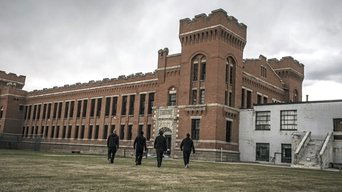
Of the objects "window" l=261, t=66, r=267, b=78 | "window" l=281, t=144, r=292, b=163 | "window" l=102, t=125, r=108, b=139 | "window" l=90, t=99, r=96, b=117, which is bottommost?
"window" l=281, t=144, r=292, b=163

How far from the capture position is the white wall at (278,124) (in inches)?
1236

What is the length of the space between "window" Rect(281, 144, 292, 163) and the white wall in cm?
30

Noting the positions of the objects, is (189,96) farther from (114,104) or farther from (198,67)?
(114,104)

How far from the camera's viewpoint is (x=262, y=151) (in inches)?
1387

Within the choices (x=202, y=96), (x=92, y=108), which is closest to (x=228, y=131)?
(x=202, y=96)

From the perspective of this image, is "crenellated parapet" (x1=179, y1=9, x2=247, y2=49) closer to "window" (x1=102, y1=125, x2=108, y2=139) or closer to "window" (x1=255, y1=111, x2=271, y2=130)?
"window" (x1=255, y1=111, x2=271, y2=130)

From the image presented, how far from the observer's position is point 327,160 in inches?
1138

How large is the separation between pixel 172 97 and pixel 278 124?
1126 centimetres

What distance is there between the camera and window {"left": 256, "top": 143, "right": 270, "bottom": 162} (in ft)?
114

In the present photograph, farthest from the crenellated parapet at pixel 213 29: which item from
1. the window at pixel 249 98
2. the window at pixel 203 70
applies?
the window at pixel 249 98

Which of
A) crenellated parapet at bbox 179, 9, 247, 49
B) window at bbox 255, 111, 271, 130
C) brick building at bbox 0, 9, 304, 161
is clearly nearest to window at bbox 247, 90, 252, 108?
brick building at bbox 0, 9, 304, 161

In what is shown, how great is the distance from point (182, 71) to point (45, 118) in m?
31.7

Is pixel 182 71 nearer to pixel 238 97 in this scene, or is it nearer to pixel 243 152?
pixel 238 97

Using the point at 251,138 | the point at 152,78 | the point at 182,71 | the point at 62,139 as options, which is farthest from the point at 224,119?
the point at 62,139
